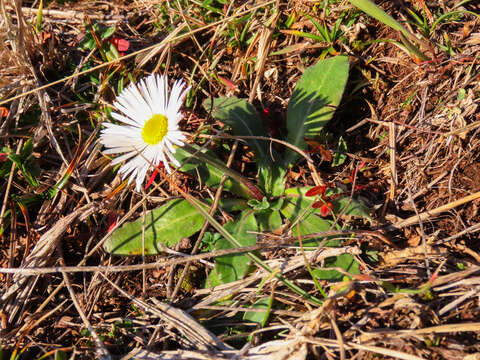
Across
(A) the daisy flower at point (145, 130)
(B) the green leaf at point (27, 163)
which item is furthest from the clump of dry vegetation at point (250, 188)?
(A) the daisy flower at point (145, 130)

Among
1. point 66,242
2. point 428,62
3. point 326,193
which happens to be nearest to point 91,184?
point 66,242

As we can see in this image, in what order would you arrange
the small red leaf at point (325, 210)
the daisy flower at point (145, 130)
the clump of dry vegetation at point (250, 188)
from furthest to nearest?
1. the small red leaf at point (325, 210)
2. the daisy flower at point (145, 130)
3. the clump of dry vegetation at point (250, 188)

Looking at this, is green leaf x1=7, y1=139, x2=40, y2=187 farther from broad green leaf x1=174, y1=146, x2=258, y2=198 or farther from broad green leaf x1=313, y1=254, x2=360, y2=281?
broad green leaf x1=313, y1=254, x2=360, y2=281

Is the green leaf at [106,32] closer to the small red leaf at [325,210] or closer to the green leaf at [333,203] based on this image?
the green leaf at [333,203]

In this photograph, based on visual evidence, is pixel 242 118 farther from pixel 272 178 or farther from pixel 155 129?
pixel 155 129

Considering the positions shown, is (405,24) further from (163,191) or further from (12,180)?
(12,180)

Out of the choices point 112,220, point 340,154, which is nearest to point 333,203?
point 340,154
